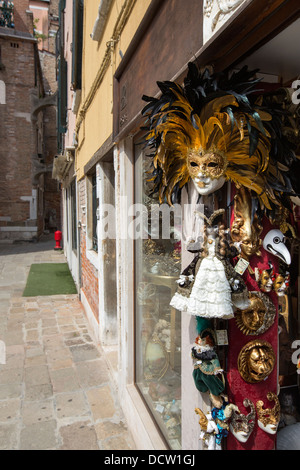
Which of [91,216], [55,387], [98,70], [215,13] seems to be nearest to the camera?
[215,13]

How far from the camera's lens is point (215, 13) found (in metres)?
1.29

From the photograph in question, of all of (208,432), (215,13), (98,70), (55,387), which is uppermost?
(98,70)

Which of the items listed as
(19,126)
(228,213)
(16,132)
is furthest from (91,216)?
(19,126)

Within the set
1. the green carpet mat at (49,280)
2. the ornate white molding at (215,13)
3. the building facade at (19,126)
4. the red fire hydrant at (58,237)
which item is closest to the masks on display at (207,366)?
the ornate white molding at (215,13)

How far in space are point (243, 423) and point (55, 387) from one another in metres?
2.65

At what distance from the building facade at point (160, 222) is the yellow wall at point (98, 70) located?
0.02m

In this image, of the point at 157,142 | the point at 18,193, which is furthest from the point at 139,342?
the point at 18,193

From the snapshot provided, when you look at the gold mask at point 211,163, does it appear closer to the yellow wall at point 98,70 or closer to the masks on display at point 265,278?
the masks on display at point 265,278

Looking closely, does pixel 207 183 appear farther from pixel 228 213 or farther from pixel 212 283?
pixel 212 283

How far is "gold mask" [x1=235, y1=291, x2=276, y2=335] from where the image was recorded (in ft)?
4.79

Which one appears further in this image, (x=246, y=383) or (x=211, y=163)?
(x=246, y=383)

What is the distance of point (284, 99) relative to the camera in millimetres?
1403

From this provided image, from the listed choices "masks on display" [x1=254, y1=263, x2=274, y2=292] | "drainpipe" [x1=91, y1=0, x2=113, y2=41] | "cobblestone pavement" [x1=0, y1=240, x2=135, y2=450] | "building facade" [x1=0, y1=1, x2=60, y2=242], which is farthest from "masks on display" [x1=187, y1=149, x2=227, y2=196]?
"building facade" [x1=0, y1=1, x2=60, y2=242]
